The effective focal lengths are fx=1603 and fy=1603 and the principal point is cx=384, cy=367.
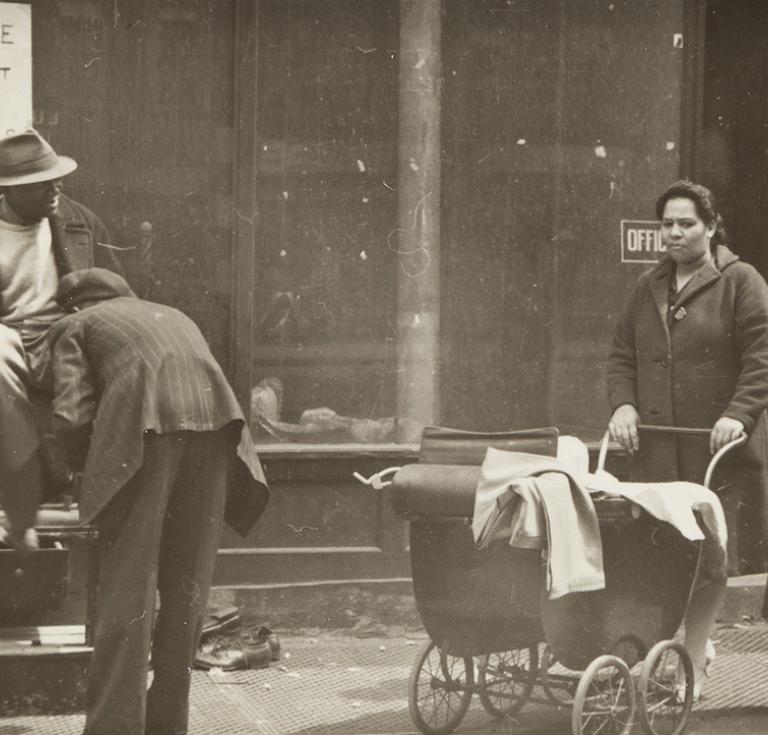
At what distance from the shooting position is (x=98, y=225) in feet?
23.2

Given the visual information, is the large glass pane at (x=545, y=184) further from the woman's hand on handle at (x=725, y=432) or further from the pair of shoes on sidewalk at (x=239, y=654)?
the woman's hand on handle at (x=725, y=432)

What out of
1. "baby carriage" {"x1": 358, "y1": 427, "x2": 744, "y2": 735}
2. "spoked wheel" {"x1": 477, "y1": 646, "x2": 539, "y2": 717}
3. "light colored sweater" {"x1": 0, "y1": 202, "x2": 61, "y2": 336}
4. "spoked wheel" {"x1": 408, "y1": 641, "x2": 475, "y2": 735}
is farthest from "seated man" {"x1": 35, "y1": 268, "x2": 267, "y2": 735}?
"spoked wheel" {"x1": 477, "y1": 646, "x2": 539, "y2": 717}

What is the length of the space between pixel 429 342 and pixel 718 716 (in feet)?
8.29

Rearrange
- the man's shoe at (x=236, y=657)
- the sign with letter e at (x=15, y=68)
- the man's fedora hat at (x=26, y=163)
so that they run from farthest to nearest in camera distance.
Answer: the sign with letter e at (x=15, y=68)
the man's shoe at (x=236, y=657)
the man's fedora hat at (x=26, y=163)

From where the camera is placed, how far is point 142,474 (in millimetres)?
5426

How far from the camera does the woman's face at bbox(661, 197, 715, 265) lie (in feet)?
21.7

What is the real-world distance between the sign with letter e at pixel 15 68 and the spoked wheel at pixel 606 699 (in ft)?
12.5

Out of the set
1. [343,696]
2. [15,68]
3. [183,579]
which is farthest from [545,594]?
[15,68]

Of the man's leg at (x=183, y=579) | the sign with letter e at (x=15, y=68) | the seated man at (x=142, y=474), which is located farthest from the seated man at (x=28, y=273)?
the sign with letter e at (x=15, y=68)

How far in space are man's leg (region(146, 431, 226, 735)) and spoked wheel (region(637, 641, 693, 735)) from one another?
1.62m

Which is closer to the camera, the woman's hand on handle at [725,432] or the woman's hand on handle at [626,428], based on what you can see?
the woman's hand on handle at [725,432]

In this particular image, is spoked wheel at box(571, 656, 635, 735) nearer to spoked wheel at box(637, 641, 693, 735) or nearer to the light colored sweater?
spoked wheel at box(637, 641, 693, 735)

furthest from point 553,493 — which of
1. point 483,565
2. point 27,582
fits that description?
point 27,582

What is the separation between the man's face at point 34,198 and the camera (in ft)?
19.6
